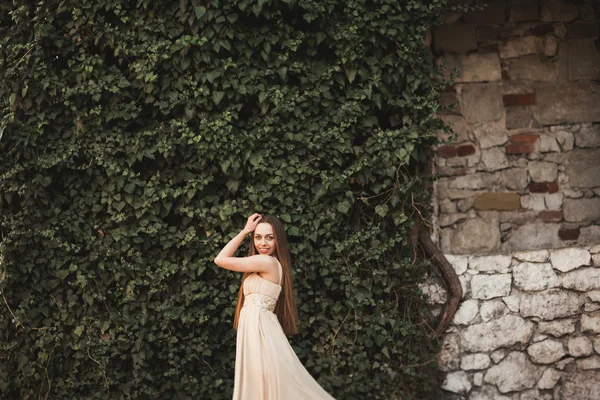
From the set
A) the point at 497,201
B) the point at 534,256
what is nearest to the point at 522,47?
the point at 497,201

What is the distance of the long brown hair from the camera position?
498 centimetres

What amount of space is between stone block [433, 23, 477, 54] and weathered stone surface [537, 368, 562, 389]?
2643 millimetres

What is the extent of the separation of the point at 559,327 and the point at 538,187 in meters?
1.17

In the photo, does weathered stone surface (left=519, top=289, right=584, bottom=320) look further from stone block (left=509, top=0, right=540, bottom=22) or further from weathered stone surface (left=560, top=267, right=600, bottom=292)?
stone block (left=509, top=0, right=540, bottom=22)

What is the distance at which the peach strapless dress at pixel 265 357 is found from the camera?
4.67 m

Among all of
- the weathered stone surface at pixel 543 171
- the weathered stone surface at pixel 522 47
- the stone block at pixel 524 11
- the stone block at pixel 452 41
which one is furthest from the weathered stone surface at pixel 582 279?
the stone block at pixel 524 11

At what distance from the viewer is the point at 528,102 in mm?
6742

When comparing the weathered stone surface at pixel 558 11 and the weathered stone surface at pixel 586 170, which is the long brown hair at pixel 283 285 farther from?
the weathered stone surface at pixel 558 11

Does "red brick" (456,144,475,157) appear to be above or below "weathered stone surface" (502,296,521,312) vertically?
above

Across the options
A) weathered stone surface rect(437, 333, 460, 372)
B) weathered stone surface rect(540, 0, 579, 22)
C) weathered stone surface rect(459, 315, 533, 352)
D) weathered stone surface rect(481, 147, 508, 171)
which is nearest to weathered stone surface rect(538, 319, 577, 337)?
weathered stone surface rect(459, 315, 533, 352)

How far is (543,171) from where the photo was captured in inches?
264

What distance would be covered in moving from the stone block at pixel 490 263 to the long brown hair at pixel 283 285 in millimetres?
1836

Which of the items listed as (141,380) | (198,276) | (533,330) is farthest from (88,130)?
(533,330)

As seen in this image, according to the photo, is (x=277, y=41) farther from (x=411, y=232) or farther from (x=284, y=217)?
(x=411, y=232)
